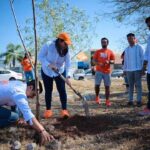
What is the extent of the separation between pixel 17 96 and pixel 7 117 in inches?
51.4

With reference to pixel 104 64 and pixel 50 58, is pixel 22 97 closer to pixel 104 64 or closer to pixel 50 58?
pixel 50 58

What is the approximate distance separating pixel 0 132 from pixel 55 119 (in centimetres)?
127

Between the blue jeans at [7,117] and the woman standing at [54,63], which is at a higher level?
the woman standing at [54,63]

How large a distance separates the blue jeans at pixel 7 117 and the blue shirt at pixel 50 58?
1.29 metres

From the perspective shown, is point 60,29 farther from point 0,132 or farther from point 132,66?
point 0,132

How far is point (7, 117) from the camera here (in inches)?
216

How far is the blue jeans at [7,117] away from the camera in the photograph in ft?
17.8

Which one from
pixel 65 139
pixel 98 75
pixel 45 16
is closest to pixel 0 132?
pixel 65 139

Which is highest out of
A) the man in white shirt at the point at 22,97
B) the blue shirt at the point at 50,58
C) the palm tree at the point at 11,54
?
the palm tree at the point at 11,54

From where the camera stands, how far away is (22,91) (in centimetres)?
436

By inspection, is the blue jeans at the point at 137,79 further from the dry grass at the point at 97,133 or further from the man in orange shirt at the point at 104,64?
the dry grass at the point at 97,133

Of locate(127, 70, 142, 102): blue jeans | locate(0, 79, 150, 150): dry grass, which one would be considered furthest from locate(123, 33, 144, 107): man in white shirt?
locate(0, 79, 150, 150): dry grass

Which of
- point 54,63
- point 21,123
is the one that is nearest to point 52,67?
point 54,63

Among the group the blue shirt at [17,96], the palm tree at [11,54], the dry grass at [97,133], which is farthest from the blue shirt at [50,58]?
the palm tree at [11,54]
